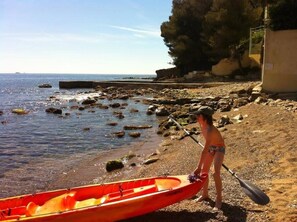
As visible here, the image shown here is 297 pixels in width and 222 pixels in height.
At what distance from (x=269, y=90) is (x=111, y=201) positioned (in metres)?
14.0

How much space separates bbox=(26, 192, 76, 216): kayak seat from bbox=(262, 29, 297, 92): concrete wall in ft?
44.5

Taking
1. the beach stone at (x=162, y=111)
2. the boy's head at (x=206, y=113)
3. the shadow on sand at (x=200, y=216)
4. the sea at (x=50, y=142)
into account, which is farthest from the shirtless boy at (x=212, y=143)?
the beach stone at (x=162, y=111)

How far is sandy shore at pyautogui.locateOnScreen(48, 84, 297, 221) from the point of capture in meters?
6.57

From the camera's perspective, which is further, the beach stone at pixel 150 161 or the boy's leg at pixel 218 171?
the beach stone at pixel 150 161

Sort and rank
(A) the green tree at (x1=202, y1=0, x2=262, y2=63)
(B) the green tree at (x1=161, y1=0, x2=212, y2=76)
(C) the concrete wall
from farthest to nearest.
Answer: (B) the green tree at (x1=161, y1=0, x2=212, y2=76), (A) the green tree at (x1=202, y1=0, x2=262, y2=63), (C) the concrete wall

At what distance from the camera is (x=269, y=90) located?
19.0 metres

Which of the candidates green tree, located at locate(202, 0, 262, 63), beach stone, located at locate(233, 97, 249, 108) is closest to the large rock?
green tree, located at locate(202, 0, 262, 63)

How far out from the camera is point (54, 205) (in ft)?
23.0

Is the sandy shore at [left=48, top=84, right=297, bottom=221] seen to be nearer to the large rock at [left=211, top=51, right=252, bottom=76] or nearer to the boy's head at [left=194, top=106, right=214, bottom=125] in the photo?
the boy's head at [left=194, top=106, right=214, bottom=125]

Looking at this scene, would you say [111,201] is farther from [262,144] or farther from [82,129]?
[82,129]

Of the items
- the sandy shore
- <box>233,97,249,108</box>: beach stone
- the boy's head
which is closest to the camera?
the boy's head

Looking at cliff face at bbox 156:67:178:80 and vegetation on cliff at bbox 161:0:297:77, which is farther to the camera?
cliff face at bbox 156:67:178:80

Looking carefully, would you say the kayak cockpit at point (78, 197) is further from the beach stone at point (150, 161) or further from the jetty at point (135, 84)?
the jetty at point (135, 84)

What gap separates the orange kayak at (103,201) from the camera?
636cm
